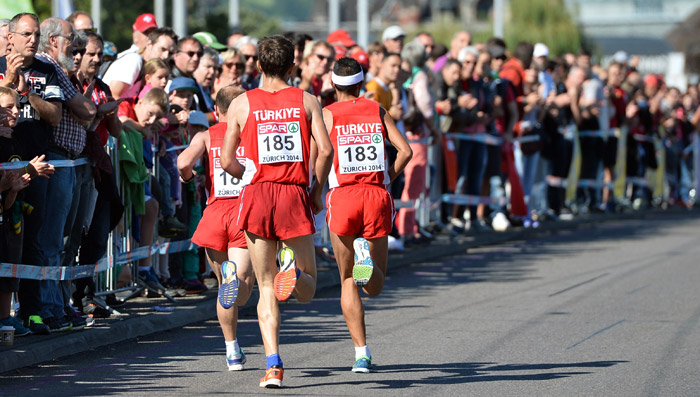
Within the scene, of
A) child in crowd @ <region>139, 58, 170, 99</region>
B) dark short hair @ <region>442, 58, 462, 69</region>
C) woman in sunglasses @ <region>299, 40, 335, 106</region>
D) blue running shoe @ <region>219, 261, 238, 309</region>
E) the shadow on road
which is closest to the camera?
blue running shoe @ <region>219, 261, 238, 309</region>

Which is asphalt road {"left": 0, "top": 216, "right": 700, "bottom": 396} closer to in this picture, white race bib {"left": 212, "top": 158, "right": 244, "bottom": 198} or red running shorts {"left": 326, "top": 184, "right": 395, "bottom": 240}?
red running shorts {"left": 326, "top": 184, "right": 395, "bottom": 240}

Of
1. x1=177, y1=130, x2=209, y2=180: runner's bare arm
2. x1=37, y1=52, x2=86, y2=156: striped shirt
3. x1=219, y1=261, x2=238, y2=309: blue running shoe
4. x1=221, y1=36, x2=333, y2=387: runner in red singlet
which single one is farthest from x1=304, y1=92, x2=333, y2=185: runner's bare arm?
x1=37, y1=52, x2=86, y2=156: striped shirt

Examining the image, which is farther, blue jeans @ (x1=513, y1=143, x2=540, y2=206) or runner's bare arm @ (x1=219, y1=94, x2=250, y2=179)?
blue jeans @ (x1=513, y1=143, x2=540, y2=206)

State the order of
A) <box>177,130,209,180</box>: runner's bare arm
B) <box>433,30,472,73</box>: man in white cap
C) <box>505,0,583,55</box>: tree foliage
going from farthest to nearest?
<box>505,0,583,55</box>: tree foliage < <box>433,30,472,73</box>: man in white cap < <box>177,130,209,180</box>: runner's bare arm

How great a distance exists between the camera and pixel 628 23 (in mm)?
119688

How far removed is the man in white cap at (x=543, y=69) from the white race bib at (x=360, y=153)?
474 inches

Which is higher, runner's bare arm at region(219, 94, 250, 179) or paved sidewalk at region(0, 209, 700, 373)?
runner's bare arm at region(219, 94, 250, 179)

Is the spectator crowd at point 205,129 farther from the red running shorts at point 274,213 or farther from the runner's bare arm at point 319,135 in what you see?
the runner's bare arm at point 319,135

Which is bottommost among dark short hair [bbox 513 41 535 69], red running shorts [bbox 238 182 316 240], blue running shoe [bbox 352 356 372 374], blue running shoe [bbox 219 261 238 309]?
blue running shoe [bbox 352 356 372 374]

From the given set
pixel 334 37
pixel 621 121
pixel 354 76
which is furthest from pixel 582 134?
→ pixel 354 76

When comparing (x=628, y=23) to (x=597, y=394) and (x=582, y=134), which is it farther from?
(x=597, y=394)

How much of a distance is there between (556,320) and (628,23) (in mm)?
112857

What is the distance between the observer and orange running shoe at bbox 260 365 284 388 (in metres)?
7.36

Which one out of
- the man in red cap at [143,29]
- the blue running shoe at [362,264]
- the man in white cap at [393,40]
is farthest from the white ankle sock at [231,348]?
the man in white cap at [393,40]
